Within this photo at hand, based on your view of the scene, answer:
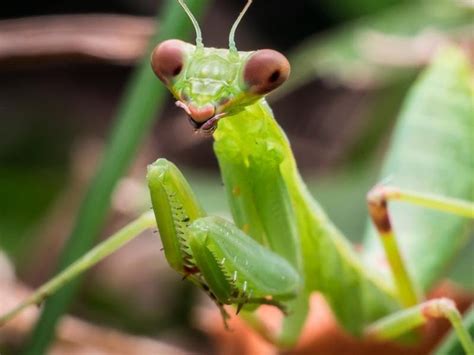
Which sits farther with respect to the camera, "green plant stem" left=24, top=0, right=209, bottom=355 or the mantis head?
"green plant stem" left=24, top=0, right=209, bottom=355

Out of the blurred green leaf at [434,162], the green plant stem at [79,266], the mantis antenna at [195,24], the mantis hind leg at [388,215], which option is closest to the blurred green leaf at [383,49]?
the blurred green leaf at [434,162]

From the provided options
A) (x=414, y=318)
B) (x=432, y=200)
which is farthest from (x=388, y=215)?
(x=414, y=318)

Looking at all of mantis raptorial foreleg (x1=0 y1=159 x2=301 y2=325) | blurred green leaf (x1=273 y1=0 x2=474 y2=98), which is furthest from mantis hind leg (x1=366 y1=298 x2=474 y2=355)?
blurred green leaf (x1=273 y1=0 x2=474 y2=98)

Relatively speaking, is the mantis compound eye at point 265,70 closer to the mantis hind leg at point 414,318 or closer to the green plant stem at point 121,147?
the green plant stem at point 121,147

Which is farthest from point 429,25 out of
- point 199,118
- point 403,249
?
point 199,118

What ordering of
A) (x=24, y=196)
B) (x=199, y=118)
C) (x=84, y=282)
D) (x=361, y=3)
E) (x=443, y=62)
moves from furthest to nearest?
(x=361, y=3), (x=24, y=196), (x=84, y=282), (x=443, y=62), (x=199, y=118)

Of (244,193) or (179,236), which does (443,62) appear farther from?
(179,236)

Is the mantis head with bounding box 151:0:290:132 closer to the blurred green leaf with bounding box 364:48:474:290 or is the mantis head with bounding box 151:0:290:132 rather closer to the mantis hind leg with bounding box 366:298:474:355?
the mantis hind leg with bounding box 366:298:474:355
